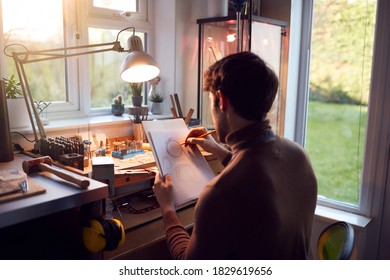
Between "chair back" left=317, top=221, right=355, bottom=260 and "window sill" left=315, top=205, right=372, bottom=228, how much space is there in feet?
3.63

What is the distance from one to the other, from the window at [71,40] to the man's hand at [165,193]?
101 cm

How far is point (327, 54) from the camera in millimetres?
2377

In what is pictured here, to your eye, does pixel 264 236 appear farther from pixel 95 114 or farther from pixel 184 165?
pixel 95 114

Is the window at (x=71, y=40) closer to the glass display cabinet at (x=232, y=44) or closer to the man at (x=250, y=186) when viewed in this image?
the glass display cabinet at (x=232, y=44)

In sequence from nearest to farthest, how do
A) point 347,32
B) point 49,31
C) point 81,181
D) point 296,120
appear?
point 81,181 → point 49,31 → point 347,32 → point 296,120

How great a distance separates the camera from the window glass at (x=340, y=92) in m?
2.21

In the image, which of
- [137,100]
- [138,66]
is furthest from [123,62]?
[137,100]

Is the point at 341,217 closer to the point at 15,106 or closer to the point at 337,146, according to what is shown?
the point at 337,146

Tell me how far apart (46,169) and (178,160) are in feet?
1.55

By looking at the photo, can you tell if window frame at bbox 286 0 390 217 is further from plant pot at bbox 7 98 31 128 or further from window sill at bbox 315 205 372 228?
plant pot at bbox 7 98 31 128

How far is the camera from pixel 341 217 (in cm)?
224

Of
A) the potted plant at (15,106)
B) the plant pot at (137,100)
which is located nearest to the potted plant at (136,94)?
the plant pot at (137,100)

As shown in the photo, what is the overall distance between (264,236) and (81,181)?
0.61 meters
